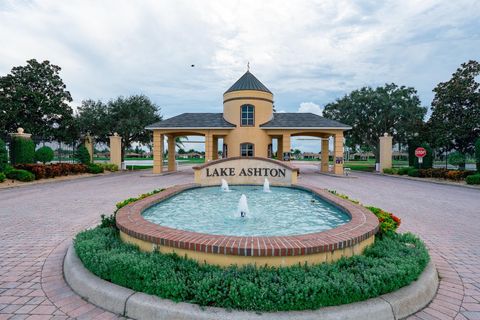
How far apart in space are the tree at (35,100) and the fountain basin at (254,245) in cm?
3165

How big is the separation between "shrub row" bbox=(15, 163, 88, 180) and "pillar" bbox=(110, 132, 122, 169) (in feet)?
20.0

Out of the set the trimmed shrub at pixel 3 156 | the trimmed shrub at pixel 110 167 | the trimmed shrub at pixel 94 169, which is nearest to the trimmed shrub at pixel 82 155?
the trimmed shrub at pixel 94 169

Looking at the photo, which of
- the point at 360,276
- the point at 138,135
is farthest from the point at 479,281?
the point at 138,135

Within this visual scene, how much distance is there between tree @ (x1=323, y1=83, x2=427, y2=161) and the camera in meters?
31.6

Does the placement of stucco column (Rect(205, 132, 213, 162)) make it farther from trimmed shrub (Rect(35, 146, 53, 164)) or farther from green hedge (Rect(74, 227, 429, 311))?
green hedge (Rect(74, 227, 429, 311))

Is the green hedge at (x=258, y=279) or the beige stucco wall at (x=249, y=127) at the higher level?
the beige stucco wall at (x=249, y=127)

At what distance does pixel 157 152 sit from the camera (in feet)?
82.7

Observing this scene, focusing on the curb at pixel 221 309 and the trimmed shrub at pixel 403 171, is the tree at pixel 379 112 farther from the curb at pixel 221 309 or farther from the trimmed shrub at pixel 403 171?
the curb at pixel 221 309

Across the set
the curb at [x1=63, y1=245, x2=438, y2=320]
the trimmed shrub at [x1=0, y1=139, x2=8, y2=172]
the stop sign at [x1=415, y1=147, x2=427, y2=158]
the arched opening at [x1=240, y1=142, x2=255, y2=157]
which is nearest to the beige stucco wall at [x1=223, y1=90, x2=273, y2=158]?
the arched opening at [x1=240, y1=142, x2=255, y2=157]

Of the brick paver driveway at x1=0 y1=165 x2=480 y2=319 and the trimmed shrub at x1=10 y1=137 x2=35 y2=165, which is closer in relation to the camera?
the brick paver driveway at x1=0 y1=165 x2=480 y2=319

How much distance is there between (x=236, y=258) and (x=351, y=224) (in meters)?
2.50

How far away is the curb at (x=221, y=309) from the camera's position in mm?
2949

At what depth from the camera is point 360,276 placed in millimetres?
3402

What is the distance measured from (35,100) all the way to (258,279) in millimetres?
34357
